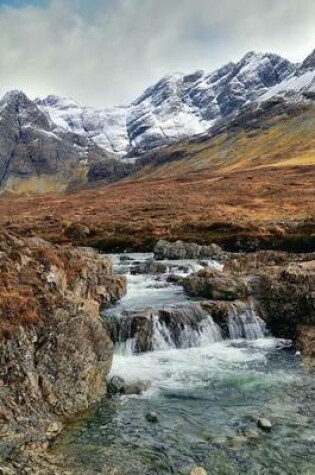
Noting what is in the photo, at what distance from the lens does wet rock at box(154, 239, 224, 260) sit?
70.3 m

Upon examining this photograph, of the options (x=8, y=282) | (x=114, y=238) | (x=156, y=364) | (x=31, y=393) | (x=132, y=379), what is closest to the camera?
(x=31, y=393)

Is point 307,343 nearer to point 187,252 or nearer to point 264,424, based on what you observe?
point 264,424

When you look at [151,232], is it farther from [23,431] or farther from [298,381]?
[23,431]

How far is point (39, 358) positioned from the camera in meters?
24.6

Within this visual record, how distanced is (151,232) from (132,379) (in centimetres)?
5897

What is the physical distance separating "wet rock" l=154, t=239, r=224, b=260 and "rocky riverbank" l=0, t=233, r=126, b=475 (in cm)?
3846

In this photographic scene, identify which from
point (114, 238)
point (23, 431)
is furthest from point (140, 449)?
point (114, 238)

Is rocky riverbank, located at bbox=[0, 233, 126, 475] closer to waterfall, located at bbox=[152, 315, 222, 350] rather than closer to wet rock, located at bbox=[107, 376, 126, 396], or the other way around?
wet rock, located at bbox=[107, 376, 126, 396]

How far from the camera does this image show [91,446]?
21594mm

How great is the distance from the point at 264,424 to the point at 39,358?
10.4m

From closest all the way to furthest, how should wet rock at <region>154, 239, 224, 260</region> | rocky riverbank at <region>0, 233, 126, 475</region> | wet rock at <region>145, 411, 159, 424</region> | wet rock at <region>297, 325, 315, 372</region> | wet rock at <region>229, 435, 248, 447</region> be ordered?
rocky riverbank at <region>0, 233, 126, 475</region>
wet rock at <region>229, 435, 248, 447</region>
wet rock at <region>145, 411, 159, 424</region>
wet rock at <region>297, 325, 315, 372</region>
wet rock at <region>154, 239, 224, 260</region>

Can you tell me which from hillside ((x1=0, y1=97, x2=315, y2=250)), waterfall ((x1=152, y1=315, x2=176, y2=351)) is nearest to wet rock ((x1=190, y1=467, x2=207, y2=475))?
waterfall ((x1=152, y1=315, x2=176, y2=351))

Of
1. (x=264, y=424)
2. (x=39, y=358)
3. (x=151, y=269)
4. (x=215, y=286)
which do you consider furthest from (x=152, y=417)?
(x=151, y=269)

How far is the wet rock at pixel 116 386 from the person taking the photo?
2753cm
